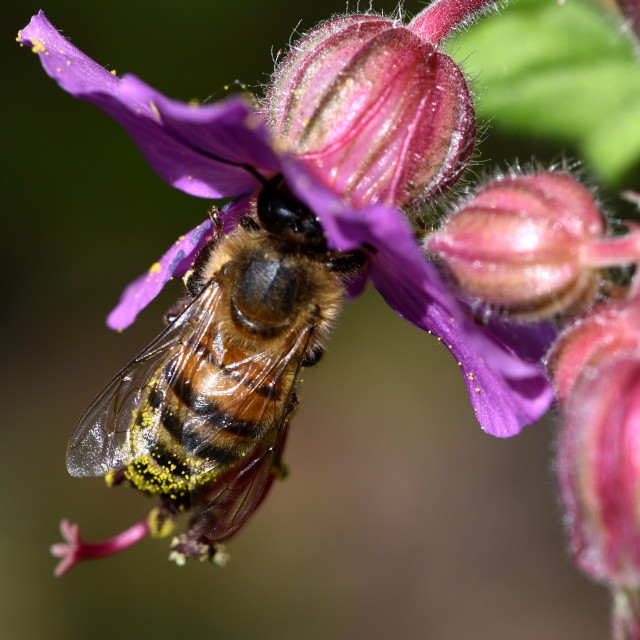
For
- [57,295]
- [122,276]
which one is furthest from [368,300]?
[57,295]

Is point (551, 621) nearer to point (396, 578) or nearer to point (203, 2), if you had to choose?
point (396, 578)

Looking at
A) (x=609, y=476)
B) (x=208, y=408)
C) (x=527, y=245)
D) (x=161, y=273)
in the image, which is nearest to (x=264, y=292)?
(x=208, y=408)

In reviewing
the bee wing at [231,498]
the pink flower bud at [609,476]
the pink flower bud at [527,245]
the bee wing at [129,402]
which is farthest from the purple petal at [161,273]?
the pink flower bud at [609,476]

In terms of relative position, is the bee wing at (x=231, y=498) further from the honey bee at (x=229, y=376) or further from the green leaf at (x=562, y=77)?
the green leaf at (x=562, y=77)

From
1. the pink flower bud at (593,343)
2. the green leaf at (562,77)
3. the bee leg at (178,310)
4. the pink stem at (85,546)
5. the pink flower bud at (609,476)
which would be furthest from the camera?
the green leaf at (562,77)

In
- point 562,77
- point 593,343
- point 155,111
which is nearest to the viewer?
point 593,343

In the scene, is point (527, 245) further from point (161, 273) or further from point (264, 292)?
point (161, 273)

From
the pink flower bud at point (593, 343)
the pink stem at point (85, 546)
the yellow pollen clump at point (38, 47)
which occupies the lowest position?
the pink stem at point (85, 546)
